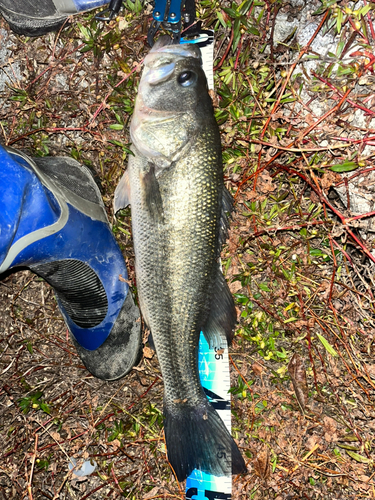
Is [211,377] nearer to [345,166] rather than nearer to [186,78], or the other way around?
[345,166]

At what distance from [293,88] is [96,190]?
1.82 meters

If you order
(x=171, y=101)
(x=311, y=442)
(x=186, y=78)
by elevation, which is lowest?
(x=311, y=442)

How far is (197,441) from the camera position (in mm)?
2949

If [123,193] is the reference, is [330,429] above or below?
below

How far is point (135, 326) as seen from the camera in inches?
133

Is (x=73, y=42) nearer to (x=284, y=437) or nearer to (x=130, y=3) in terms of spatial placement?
(x=130, y=3)

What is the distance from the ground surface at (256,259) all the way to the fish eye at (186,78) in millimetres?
581

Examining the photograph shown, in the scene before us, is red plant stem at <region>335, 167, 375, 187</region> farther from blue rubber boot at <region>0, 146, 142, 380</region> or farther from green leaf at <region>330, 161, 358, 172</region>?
blue rubber boot at <region>0, 146, 142, 380</region>

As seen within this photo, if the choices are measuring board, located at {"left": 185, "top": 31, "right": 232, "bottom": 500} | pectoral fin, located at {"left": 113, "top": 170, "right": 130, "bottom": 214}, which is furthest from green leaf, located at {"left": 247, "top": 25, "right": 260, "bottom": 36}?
pectoral fin, located at {"left": 113, "top": 170, "right": 130, "bottom": 214}

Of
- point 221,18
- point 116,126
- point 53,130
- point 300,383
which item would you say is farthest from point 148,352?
point 221,18

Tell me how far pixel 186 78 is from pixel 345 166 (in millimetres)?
1382

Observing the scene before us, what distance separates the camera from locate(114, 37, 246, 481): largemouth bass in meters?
2.65

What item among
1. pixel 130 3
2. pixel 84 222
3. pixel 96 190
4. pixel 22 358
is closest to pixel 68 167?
pixel 96 190

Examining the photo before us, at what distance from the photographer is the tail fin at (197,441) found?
9.63ft
